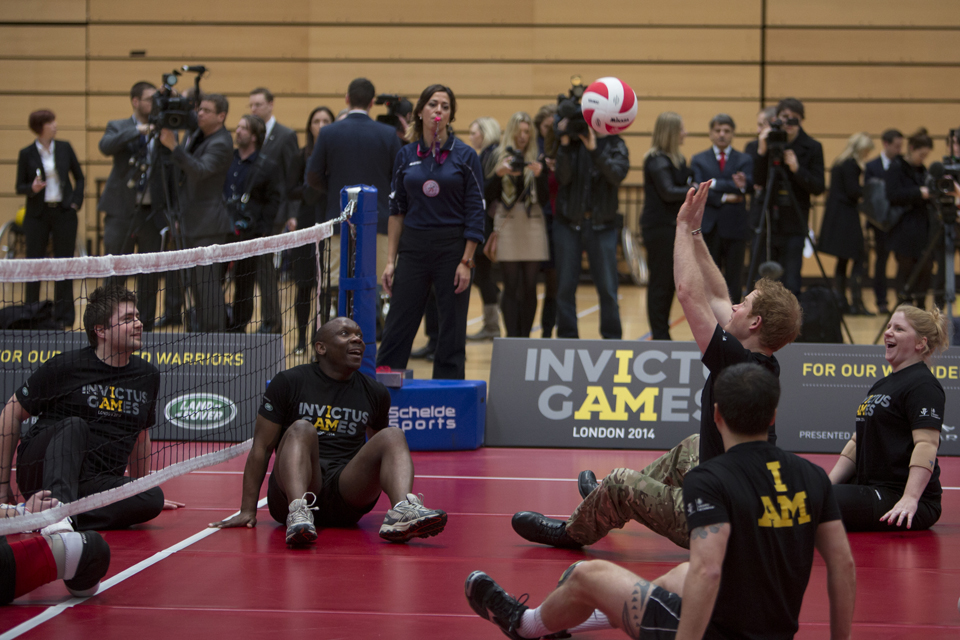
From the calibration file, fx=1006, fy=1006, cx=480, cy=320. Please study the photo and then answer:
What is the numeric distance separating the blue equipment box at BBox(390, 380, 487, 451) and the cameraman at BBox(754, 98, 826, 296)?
11.3 feet

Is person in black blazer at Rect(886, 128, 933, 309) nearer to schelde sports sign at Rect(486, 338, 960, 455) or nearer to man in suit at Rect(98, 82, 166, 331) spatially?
schelde sports sign at Rect(486, 338, 960, 455)

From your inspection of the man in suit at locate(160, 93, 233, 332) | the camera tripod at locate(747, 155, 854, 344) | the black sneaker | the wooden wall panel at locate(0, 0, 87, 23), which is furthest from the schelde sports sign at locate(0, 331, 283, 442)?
the wooden wall panel at locate(0, 0, 87, 23)

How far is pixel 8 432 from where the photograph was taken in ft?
14.3

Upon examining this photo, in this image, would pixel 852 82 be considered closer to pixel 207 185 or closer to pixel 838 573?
pixel 207 185

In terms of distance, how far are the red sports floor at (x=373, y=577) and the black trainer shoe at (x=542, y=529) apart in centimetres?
5

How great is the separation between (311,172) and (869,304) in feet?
28.5

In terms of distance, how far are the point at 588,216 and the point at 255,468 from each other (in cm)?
452

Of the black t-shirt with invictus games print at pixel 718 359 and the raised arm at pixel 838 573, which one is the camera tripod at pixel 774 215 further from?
the raised arm at pixel 838 573

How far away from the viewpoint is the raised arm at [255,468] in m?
4.48

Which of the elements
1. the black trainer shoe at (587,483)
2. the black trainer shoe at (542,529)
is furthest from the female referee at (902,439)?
the black trainer shoe at (542,529)

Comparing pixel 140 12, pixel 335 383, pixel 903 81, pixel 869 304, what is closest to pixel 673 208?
pixel 335 383

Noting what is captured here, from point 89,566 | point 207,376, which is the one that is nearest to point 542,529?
point 89,566

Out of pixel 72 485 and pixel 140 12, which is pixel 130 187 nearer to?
pixel 72 485

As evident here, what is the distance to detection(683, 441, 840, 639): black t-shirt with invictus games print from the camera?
8.34 ft
